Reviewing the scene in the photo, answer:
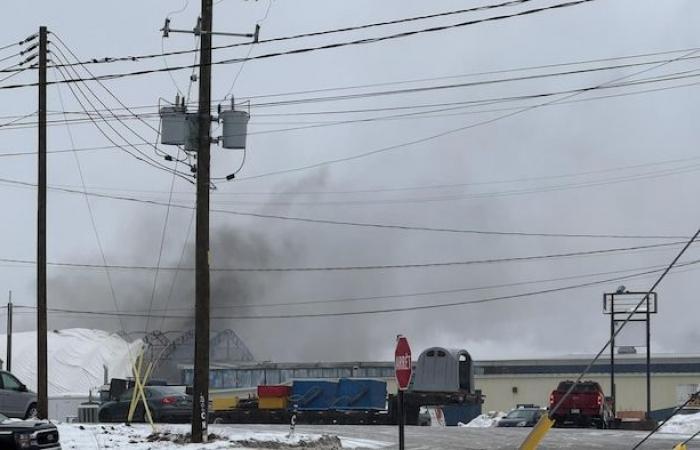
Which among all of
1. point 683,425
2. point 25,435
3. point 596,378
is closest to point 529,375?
point 596,378

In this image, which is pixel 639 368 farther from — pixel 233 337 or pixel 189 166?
pixel 189 166

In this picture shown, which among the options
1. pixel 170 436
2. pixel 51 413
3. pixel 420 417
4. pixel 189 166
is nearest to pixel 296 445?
pixel 170 436

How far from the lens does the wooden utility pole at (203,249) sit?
2080 centimetres

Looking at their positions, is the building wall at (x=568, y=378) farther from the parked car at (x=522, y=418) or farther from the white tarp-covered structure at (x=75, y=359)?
the parked car at (x=522, y=418)

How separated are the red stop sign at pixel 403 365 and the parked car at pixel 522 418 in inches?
1068

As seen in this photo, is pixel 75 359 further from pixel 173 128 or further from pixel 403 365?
pixel 403 365

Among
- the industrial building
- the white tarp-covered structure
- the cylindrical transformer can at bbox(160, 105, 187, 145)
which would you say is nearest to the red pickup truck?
the cylindrical transformer can at bbox(160, 105, 187, 145)

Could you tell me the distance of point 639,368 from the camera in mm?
77562

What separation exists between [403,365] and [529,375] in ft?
225

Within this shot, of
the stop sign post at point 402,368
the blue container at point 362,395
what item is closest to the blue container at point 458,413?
the blue container at point 362,395

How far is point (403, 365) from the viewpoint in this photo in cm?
1386

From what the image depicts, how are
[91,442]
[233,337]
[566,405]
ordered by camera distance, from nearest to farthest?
[91,442]
[566,405]
[233,337]

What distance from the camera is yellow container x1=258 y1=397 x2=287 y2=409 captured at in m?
44.1

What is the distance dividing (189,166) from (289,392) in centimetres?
2430
